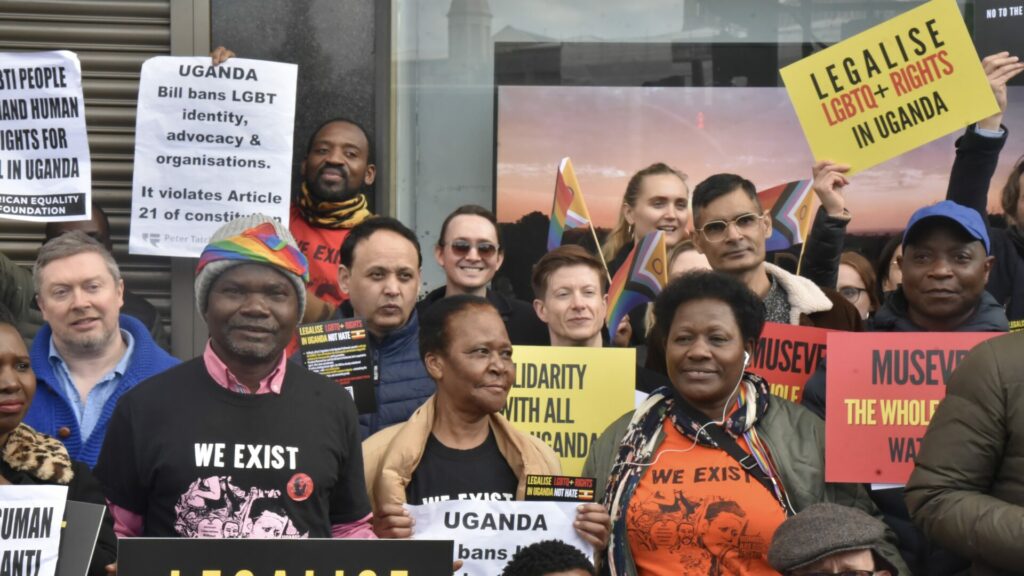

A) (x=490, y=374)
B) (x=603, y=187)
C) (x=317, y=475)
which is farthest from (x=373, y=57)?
(x=317, y=475)

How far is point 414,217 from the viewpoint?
8930 mm

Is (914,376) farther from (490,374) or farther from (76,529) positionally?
(76,529)

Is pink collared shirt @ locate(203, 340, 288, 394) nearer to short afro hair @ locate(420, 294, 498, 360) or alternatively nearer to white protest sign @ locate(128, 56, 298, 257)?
short afro hair @ locate(420, 294, 498, 360)

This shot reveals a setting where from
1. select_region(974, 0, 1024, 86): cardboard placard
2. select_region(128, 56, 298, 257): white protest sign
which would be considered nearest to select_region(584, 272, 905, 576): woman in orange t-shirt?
select_region(128, 56, 298, 257): white protest sign

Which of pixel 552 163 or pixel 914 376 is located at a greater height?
pixel 552 163

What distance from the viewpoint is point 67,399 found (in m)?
5.88

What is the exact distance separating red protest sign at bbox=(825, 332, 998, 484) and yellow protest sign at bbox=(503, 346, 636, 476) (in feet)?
2.94

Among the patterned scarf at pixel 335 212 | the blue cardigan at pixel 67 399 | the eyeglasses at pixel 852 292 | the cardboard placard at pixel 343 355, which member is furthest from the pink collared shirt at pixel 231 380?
the eyeglasses at pixel 852 292

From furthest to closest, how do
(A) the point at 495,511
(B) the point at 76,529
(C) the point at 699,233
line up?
(C) the point at 699,233, (A) the point at 495,511, (B) the point at 76,529

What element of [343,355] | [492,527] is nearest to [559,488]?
[492,527]

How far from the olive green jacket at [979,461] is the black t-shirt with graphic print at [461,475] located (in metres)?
Result: 1.42

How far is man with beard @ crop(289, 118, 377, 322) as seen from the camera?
777cm

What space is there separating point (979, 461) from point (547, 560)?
141 cm

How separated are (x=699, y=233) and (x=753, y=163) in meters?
2.52
